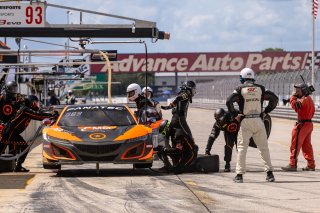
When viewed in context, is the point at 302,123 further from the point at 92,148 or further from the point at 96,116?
the point at 92,148

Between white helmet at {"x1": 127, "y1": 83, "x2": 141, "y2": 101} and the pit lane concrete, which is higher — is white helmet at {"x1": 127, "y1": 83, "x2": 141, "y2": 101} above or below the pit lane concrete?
above

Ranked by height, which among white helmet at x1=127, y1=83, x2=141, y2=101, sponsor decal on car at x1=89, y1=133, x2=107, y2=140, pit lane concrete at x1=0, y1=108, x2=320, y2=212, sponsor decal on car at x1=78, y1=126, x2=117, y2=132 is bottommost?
pit lane concrete at x1=0, y1=108, x2=320, y2=212

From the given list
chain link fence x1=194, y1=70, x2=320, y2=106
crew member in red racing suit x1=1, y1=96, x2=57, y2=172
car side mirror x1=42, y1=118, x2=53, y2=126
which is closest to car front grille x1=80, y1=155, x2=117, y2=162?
car side mirror x1=42, y1=118, x2=53, y2=126

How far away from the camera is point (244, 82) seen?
12852 millimetres

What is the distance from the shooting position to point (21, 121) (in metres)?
15.3

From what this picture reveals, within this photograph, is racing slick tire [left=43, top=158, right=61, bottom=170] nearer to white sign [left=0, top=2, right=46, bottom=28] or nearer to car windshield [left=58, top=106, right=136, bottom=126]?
car windshield [left=58, top=106, right=136, bottom=126]

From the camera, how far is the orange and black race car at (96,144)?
13.4 m

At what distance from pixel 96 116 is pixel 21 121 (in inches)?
60.8

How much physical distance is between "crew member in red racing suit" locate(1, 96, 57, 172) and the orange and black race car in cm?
82

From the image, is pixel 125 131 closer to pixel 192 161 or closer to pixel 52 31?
pixel 192 161

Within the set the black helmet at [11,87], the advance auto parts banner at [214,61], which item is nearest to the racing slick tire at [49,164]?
the black helmet at [11,87]

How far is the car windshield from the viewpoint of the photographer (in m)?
14.6

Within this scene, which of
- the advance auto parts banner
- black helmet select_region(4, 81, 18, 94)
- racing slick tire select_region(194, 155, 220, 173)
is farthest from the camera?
the advance auto parts banner

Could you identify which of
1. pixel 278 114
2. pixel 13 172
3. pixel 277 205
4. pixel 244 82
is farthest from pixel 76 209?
pixel 278 114
